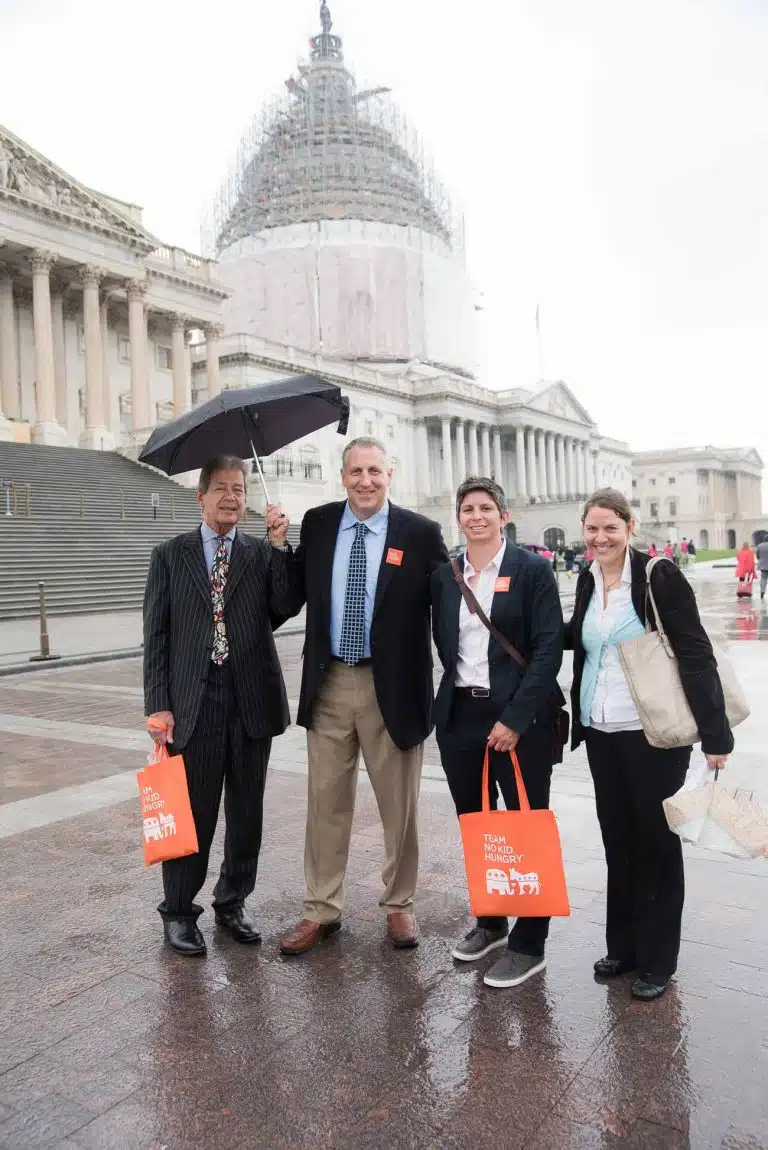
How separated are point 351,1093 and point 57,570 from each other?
22006mm

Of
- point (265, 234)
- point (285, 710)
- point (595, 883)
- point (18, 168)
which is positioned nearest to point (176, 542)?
point (285, 710)

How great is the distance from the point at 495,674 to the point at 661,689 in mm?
682

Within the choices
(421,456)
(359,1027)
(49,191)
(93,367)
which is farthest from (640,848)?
(421,456)

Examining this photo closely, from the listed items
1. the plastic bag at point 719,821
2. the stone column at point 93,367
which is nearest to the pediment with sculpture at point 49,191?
the stone column at point 93,367

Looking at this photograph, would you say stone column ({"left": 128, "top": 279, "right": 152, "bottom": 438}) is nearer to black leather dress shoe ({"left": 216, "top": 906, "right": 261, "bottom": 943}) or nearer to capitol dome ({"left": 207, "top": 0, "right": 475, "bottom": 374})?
capitol dome ({"left": 207, "top": 0, "right": 475, "bottom": 374})

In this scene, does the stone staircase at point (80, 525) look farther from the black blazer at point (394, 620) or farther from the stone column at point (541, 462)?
the stone column at point (541, 462)

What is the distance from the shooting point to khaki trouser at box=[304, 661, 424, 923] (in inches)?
161

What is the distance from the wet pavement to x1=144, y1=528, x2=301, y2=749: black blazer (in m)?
1.01

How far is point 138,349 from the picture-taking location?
1603 inches

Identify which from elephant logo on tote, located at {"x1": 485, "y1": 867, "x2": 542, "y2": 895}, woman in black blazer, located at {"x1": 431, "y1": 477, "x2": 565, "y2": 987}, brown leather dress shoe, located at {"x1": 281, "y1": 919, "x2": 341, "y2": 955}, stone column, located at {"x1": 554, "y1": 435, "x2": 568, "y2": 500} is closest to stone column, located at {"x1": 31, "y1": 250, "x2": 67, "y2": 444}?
brown leather dress shoe, located at {"x1": 281, "y1": 919, "x2": 341, "y2": 955}

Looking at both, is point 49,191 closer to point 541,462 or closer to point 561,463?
point 541,462

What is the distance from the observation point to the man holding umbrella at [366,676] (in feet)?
13.2

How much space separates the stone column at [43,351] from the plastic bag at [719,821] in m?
37.3

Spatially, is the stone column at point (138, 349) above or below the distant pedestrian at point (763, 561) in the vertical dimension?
above
